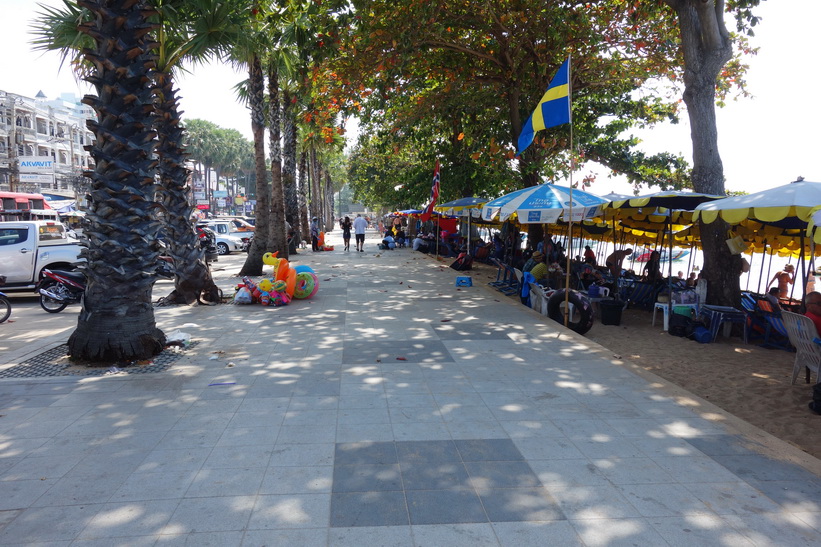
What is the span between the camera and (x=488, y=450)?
14.0 ft

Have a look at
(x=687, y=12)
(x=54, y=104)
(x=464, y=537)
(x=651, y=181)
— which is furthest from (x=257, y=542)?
(x=54, y=104)

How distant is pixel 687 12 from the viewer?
9.87 metres

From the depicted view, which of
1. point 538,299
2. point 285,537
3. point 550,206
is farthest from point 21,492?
point 538,299

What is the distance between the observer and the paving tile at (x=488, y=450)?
13.5 ft

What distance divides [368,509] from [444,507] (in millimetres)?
502

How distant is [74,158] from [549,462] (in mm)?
62290

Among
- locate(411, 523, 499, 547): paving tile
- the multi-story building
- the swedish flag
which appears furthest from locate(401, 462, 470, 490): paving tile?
the multi-story building

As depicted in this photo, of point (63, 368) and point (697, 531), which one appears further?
point (63, 368)

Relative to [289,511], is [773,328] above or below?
above

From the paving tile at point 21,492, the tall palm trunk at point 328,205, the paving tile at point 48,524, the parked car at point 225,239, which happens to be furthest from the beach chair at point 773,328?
the tall palm trunk at point 328,205

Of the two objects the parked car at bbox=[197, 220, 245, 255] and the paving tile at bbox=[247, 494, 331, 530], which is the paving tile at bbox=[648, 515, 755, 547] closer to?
the paving tile at bbox=[247, 494, 331, 530]

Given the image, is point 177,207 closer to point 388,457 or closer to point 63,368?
point 63,368

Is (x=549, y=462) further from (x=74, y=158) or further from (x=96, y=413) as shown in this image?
(x=74, y=158)

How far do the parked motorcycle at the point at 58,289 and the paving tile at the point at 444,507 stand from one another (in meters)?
10.2
